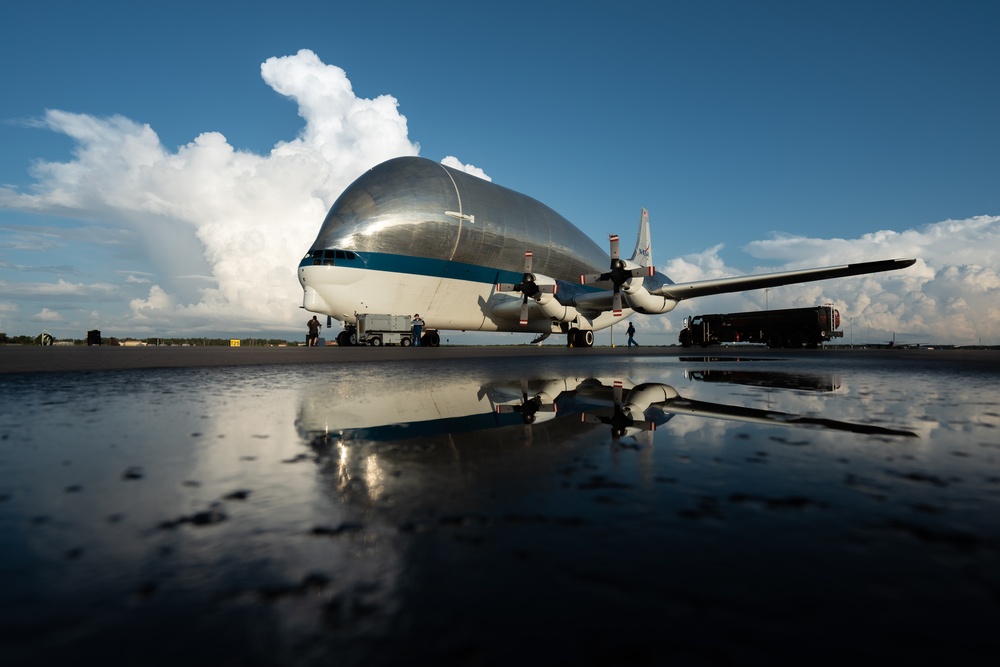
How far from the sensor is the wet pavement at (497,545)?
1.13 metres

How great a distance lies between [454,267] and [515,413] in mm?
28577

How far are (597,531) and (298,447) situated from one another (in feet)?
7.19

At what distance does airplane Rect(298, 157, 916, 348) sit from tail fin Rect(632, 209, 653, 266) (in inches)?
2.9

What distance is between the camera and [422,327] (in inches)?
1241

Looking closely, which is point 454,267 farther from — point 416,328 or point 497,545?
point 497,545

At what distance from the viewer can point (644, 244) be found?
3697 cm

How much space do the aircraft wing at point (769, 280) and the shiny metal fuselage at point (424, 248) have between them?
10011 millimetres

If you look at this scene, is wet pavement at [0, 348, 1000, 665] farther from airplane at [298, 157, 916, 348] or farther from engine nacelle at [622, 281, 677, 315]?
engine nacelle at [622, 281, 677, 315]

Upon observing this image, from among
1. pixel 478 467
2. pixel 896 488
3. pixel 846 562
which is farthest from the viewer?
pixel 478 467

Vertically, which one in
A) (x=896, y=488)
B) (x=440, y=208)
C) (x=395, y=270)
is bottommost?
(x=896, y=488)

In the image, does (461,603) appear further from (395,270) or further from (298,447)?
(395,270)

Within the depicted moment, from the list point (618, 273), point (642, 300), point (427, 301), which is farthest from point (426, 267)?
point (642, 300)

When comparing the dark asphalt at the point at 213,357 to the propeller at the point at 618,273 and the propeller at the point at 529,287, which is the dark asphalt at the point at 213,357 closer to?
the propeller at the point at 618,273

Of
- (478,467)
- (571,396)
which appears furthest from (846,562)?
(571,396)
